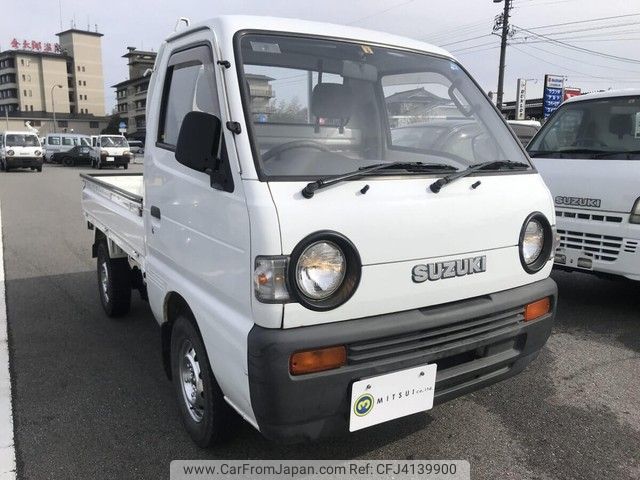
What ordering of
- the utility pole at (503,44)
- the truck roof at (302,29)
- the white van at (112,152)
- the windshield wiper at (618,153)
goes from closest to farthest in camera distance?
the truck roof at (302,29) < the windshield wiper at (618,153) < the utility pole at (503,44) < the white van at (112,152)

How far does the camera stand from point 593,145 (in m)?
5.17

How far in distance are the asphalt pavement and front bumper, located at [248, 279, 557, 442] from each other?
1.77ft

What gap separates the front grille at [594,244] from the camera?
14.8 ft

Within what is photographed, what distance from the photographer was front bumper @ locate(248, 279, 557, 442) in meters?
2.03

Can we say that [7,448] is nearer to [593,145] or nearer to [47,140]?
[593,145]

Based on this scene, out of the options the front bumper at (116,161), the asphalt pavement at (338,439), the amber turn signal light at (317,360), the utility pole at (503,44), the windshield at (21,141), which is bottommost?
the asphalt pavement at (338,439)

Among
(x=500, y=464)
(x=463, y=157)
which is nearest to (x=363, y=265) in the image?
(x=463, y=157)

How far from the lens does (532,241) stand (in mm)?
2717

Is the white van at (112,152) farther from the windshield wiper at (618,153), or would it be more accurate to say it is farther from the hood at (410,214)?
the hood at (410,214)

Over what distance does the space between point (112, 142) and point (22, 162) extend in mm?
4457

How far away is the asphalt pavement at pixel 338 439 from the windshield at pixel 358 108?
148 cm

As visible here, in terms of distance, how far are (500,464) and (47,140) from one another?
4104cm

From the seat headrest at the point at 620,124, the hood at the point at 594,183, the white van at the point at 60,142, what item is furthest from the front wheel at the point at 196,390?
the white van at the point at 60,142

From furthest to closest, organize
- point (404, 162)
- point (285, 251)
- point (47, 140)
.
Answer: point (47, 140), point (404, 162), point (285, 251)
